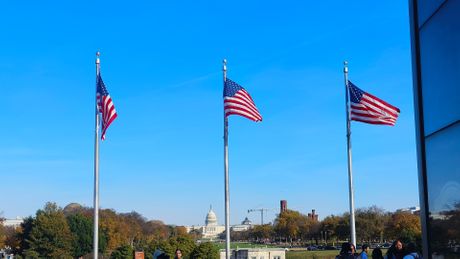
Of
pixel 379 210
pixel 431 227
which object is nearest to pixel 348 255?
pixel 431 227

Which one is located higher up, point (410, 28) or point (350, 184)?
point (410, 28)

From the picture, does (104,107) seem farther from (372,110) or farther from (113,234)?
(113,234)

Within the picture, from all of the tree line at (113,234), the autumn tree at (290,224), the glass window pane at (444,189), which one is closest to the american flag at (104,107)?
the glass window pane at (444,189)

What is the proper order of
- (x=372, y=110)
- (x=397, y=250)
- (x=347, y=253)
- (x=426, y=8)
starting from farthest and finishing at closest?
(x=372, y=110) → (x=347, y=253) → (x=397, y=250) → (x=426, y=8)

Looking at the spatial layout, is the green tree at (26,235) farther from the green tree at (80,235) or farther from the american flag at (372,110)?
the american flag at (372,110)

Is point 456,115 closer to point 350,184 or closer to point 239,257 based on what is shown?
point 350,184

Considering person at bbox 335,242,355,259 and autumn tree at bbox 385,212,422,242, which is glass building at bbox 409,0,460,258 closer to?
person at bbox 335,242,355,259

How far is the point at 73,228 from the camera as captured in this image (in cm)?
7862

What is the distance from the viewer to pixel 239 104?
20266mm

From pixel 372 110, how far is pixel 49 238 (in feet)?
202

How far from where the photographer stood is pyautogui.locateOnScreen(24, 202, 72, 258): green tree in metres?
72.6

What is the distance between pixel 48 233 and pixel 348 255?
216ft

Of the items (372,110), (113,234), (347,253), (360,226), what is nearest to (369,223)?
(360,226)

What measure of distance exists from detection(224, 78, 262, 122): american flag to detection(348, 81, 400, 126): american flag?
3394mm
